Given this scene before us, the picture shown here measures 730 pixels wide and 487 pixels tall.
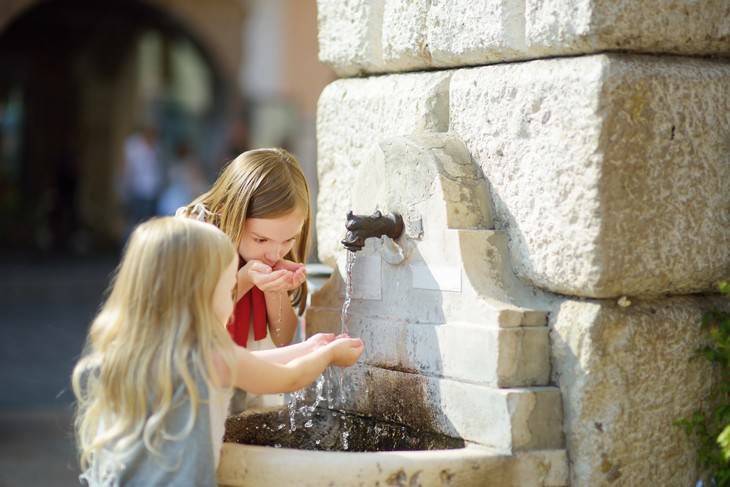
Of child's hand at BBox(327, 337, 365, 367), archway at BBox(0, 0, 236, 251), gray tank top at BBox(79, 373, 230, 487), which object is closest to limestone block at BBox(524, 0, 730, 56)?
child's hand at BBox(327, 337, 365, 367)

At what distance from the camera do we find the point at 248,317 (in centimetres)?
334

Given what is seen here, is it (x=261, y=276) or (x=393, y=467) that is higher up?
(x=261, y=276)

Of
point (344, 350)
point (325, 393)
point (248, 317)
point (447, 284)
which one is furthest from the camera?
point (325, 393)

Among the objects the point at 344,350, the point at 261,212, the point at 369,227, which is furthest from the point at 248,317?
the point at 344,350

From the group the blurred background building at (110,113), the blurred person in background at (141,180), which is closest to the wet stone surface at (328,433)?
the blurred background building at (110,113)

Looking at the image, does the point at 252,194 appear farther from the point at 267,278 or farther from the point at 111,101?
the point at 111,101

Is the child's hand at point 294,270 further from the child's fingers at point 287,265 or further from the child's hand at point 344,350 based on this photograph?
the child's hand at point 344,350

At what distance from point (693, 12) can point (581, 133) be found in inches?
15.6

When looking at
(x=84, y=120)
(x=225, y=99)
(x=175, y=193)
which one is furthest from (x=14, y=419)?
(x=84, y=120)

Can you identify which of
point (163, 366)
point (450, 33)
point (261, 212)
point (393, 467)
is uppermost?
point (450, 33)

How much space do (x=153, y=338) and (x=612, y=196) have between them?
97 centimetres

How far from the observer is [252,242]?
3.16 metres

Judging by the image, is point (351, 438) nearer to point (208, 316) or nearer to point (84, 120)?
point (208, 316)

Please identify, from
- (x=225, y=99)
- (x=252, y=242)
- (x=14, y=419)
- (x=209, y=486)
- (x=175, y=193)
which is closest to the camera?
(x=209, y=486)
